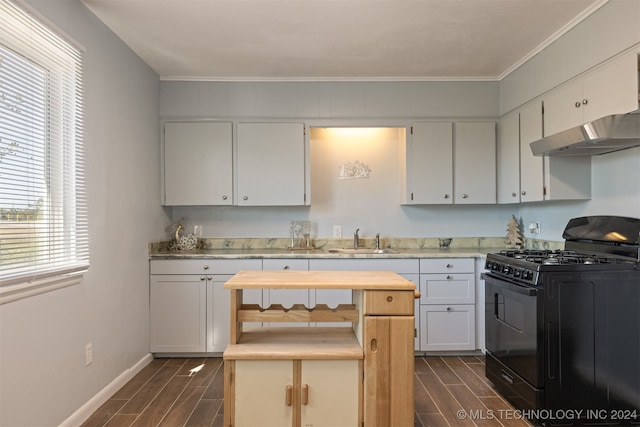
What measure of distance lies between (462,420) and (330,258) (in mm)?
1544

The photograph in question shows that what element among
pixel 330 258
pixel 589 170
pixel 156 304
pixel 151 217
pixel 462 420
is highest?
pixel 589 170

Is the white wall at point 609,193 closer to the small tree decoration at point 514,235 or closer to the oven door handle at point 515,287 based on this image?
the small tree decoration at point 514,235

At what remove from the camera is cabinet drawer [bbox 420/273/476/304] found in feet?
11.5

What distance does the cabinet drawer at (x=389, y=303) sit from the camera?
2.05m

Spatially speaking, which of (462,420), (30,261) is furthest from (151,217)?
(462,420)

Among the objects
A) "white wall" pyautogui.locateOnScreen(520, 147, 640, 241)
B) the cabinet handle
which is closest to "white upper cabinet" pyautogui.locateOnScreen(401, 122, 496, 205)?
"white wall" pyautogui.locateOnScreen(520, 147, 640, 241)

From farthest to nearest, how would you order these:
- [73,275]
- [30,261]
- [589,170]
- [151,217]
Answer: [151,217], [589,170], [73,275], [30,261]

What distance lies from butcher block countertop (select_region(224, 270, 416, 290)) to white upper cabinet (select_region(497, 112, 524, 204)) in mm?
1873

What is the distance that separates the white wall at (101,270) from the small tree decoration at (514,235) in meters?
3.29

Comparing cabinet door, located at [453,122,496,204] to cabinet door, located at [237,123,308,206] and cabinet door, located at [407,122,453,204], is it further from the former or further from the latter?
cabinet door, located at [237,123,308,206]

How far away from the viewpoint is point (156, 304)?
3.51 meters

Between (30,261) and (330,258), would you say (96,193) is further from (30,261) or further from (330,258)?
(330,258)

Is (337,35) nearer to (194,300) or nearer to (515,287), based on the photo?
(515,287)

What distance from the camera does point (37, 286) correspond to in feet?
6.80
